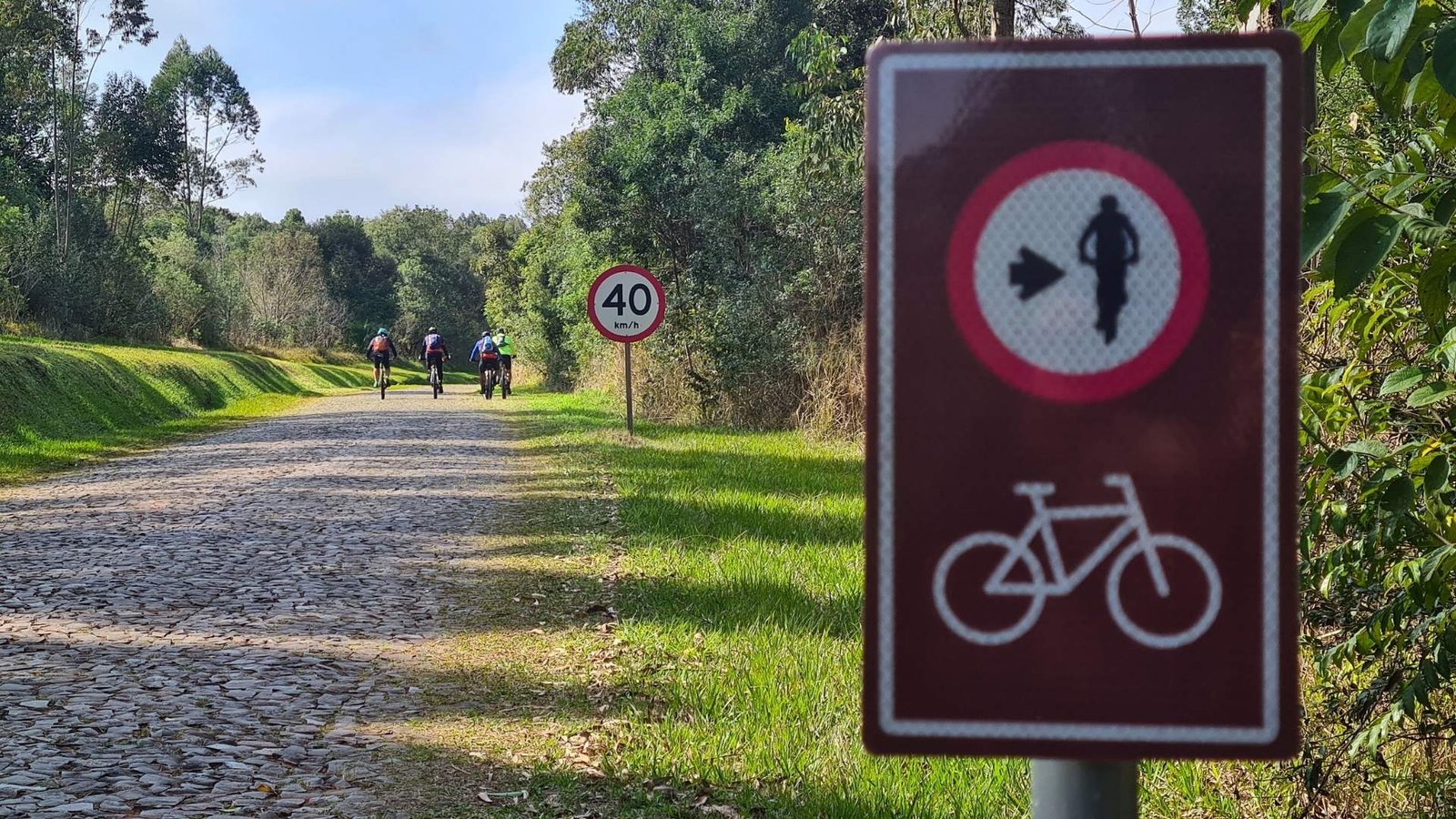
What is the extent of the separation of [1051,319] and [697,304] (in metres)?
19.2

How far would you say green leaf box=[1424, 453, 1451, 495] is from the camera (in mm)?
2678

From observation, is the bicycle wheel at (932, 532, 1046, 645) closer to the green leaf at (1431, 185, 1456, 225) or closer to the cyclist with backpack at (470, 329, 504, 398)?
the green leaf at (1431, 185, 1456, 225)

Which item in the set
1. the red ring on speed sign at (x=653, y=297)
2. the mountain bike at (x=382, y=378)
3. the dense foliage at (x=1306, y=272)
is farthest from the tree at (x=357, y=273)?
the red ring on speed sign at (x=653, y=297)

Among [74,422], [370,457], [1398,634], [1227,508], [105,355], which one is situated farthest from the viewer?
[105,355]

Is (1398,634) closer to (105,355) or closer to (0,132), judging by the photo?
(105,355)

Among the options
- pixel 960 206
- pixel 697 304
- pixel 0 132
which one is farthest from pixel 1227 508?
pixel 0 132

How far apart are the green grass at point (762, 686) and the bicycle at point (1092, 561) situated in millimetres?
2836

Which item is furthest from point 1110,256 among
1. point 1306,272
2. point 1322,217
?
point 1306,272

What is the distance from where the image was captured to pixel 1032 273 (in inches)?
40.4

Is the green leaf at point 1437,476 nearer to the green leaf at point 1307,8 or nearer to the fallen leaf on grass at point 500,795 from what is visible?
the green leaf at point 1307,8

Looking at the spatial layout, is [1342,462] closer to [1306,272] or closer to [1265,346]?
[1306,272]

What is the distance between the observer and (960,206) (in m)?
1.03

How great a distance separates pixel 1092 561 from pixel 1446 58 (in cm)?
151

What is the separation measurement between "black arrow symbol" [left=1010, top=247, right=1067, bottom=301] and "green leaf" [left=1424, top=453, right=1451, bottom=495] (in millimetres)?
2028
